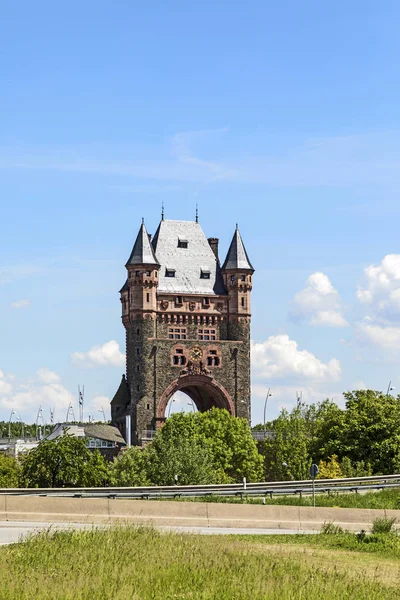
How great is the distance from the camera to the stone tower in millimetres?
135125

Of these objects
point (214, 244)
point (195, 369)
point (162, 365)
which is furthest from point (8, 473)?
point (214, 244)

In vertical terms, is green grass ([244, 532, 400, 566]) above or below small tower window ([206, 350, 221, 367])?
below

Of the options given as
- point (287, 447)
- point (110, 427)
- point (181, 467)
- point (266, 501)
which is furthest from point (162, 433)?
point (266, 501)

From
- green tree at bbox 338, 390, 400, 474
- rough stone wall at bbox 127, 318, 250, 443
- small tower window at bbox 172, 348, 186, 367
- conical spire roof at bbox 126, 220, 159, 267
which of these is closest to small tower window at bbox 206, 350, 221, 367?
rough stone wall at bbox 127, 318, 250, 443

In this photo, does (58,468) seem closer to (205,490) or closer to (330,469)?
(205,490)

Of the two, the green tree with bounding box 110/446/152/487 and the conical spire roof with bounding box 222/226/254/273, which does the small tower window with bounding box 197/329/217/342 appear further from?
the green tree with bounding box 110/446/152/487

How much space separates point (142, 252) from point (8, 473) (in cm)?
3875

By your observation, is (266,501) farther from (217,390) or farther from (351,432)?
(217,390)

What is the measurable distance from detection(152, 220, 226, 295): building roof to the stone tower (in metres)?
0.13

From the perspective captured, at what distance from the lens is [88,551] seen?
29141 millimetres

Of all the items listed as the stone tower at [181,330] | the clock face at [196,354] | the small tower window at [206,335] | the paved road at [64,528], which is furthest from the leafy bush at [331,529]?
the small tower window at [206,335]

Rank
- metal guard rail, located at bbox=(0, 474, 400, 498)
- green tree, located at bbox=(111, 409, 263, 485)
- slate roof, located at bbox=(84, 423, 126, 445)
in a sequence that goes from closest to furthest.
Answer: metal guard rail, located at bbox=(0, 474, 400, 498) < green tree, located at bbox=(111, 409, 263, 485) < slate roof, located at bbox=(84, 423, 126, 445)

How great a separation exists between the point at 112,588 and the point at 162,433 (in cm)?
9101

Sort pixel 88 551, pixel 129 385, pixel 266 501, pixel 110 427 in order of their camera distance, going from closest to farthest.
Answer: pixel 88 551 → pixel 266 501 → pixel 129 385 → pixel 110 427
